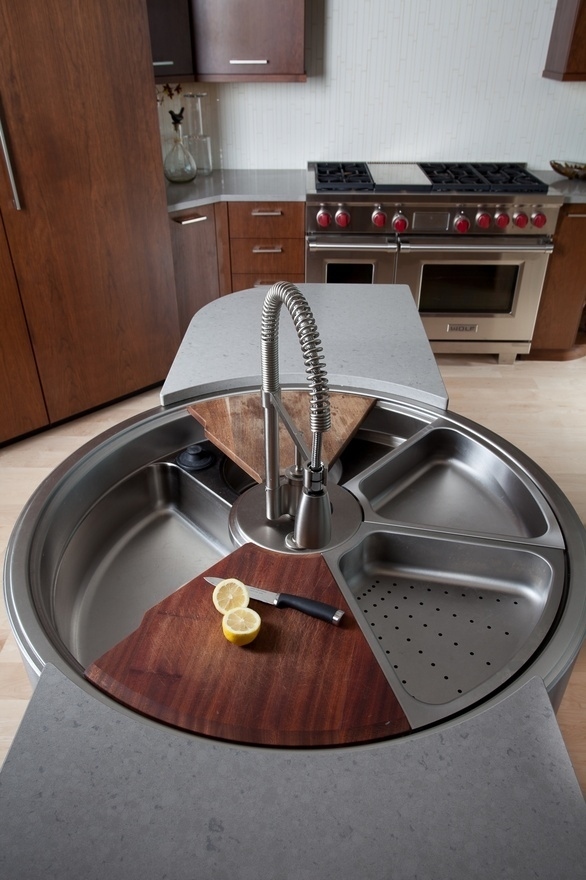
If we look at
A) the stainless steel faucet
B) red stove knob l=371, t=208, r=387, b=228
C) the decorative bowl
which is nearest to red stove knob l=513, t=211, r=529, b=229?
the decorative bowl

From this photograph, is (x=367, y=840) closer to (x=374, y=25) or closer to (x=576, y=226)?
(x=576, y=226)

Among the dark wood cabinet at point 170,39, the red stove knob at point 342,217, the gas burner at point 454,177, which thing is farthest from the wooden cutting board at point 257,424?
the dark wood cabinet at point 170,39

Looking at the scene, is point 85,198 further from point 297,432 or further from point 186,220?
point 297,432

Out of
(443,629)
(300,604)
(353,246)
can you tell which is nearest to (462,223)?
(353,246)

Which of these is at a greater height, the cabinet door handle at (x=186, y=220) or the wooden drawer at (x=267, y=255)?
the cabinet door handle at (x=186, y=220)

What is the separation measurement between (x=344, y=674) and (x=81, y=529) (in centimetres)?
60

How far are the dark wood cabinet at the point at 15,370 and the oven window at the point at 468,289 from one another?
6.40 feet

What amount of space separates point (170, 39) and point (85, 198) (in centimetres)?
98

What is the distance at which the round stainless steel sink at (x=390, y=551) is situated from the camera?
0.95m

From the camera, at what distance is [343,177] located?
343 centimetres

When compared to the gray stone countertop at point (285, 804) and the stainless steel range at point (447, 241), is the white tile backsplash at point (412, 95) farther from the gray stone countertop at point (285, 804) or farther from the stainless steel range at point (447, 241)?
the gray stone countertop at point (285, 804)

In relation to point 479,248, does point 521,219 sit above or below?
above

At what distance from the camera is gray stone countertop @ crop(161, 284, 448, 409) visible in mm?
1521

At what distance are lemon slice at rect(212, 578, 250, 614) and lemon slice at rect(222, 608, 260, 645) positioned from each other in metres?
0.03
